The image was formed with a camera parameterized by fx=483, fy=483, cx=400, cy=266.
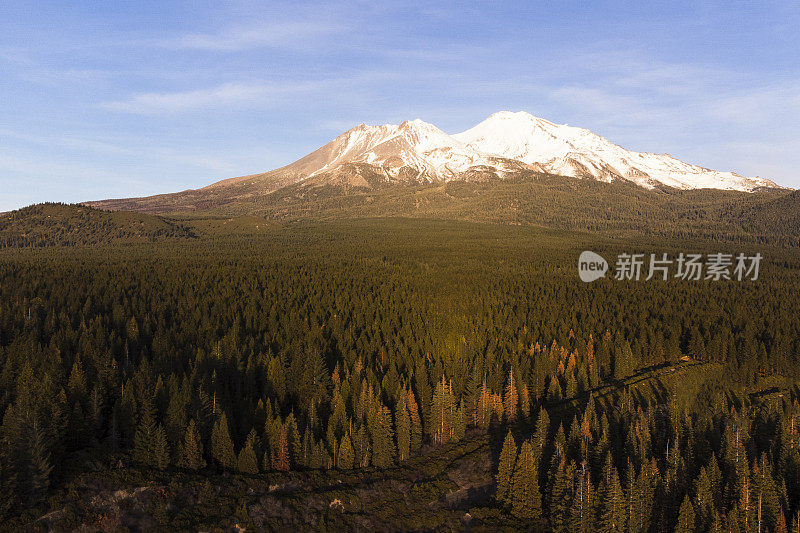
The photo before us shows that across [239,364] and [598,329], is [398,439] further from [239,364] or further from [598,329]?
[598,329]

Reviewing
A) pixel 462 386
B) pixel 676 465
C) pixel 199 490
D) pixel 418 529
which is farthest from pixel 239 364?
pixel 676 465

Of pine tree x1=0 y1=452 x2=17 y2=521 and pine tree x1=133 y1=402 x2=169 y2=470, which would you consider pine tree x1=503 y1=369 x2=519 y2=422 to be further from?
pine tree x1=0 y1=452 x2=17 y2=521

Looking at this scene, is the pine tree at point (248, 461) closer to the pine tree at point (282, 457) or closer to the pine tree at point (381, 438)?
the pine tree at point (282, 457)

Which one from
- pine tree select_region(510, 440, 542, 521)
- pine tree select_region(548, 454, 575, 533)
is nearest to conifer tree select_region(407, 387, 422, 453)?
A: pine tree select_region(510, 440, 542, 521)

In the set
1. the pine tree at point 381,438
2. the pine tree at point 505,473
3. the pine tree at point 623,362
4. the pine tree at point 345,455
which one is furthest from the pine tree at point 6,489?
the pine tree at point 623,362

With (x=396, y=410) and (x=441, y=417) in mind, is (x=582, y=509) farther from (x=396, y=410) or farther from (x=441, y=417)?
(x=396, y=410)

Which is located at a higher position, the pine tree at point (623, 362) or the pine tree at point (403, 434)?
the pine tree at point (623, 362)
